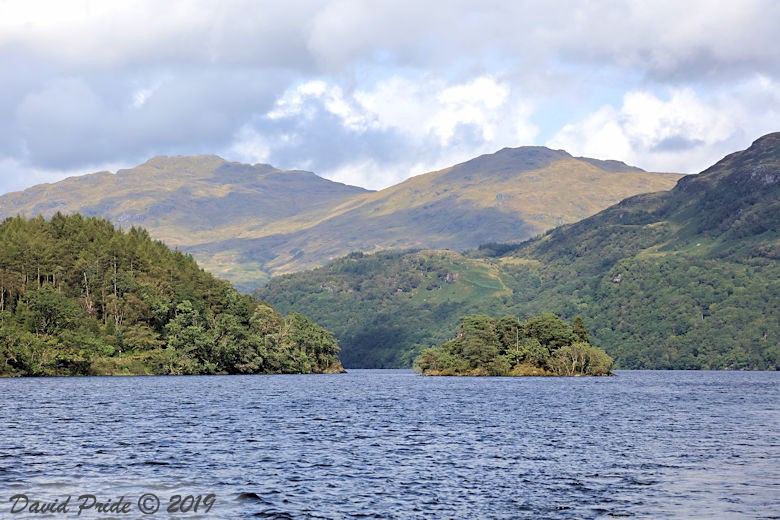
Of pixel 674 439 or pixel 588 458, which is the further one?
pixel 674 439

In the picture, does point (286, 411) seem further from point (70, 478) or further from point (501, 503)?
point (501, 503)

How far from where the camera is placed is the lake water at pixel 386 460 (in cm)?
4956

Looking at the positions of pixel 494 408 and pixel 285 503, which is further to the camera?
pixel 494 408

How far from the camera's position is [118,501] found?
48781 mm

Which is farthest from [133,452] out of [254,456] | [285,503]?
[285,503]

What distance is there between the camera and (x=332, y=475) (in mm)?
60469

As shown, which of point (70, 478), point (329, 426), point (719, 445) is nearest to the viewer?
A: point (70, 478)

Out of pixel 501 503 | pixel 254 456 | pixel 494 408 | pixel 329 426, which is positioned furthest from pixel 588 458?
pixel 494 408

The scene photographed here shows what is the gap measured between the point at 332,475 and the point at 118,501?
16.4 metres

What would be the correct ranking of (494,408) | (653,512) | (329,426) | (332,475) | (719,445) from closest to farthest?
(653,512) → (332,475) → (719,445) → (329,426) → (494,408)

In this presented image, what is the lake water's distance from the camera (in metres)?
49.6

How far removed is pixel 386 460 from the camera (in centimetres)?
6819

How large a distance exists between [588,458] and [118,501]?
126 ft

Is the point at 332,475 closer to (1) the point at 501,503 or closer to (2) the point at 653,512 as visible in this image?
(1) the point at 501,503
